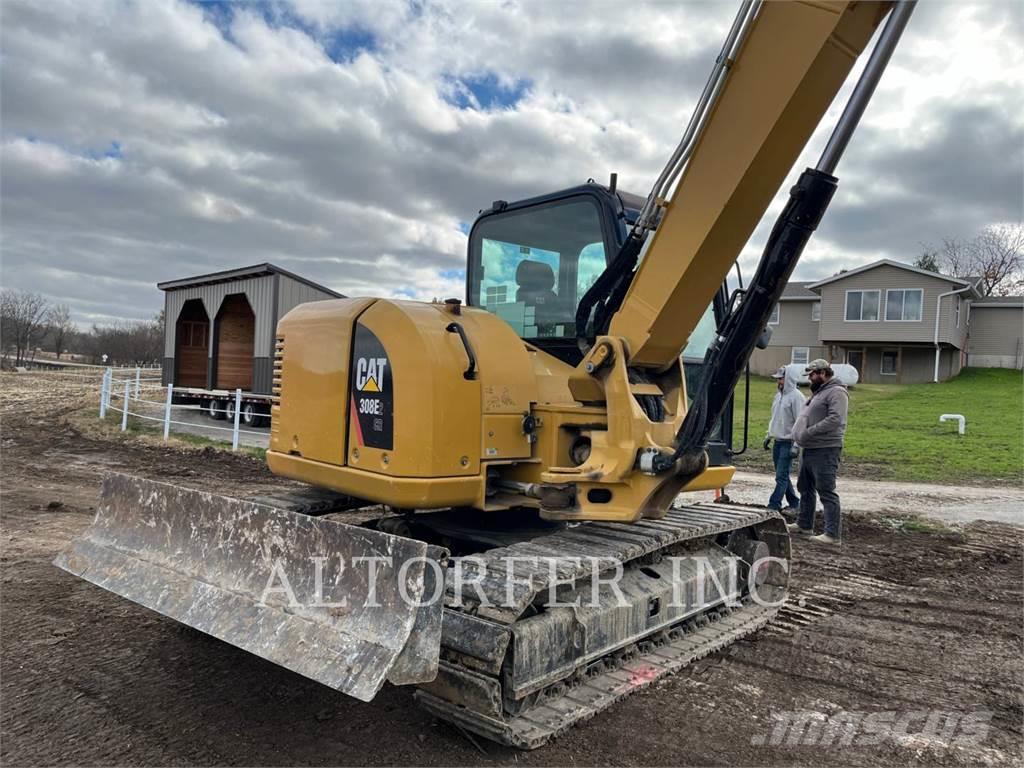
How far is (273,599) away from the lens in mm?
3670

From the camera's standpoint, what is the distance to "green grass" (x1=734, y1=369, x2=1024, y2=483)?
13.1 meters

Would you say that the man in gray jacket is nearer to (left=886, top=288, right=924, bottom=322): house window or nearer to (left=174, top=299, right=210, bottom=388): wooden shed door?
(left=174, top=299, right=210, bottom=388): wooden shed door

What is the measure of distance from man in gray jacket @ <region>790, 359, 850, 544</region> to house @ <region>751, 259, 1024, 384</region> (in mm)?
26149

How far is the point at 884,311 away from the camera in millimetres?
31484

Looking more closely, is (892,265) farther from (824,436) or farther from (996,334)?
(824,436)

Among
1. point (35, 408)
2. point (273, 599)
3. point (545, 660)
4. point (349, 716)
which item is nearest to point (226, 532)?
point (273, 599)

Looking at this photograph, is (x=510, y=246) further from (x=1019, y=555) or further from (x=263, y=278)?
(x=263, y=278)

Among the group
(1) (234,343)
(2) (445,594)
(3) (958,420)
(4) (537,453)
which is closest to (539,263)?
(4) (537,453)

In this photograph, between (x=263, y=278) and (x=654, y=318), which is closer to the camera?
(x=654, y=318)

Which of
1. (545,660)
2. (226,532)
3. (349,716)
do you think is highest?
(226,532)

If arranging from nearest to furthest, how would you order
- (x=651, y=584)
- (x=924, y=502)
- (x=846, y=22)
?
1. (x=846, y=22)
2. (x=651, y=584)
3. (x=924, y=502)

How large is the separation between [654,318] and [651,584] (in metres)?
1.59

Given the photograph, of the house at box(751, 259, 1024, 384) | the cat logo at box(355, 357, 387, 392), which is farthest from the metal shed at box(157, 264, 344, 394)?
the house at box(751, 259, 1024, 384)

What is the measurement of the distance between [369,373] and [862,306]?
3182 centimetres
